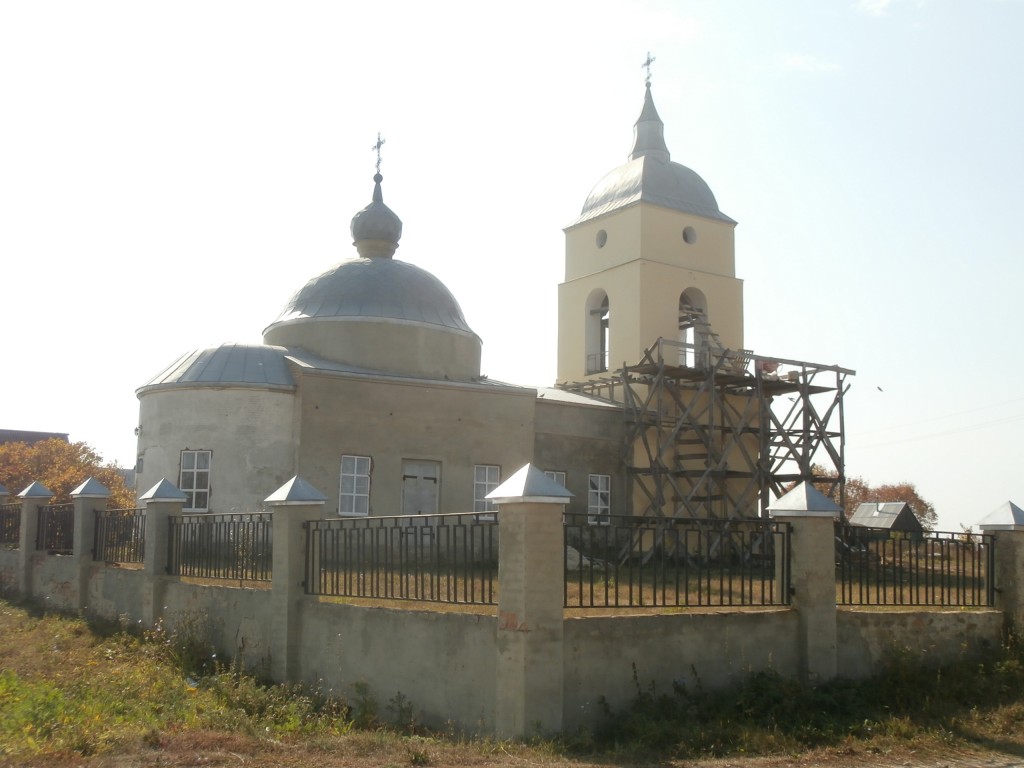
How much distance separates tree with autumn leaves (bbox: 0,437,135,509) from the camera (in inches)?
1373

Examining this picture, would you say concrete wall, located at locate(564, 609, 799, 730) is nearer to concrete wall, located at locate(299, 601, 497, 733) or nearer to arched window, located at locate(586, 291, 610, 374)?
concrete wall, located at locate(299, 601, 497, 733)

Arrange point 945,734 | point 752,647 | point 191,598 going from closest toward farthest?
point 945,734 → point 752,647 → point 191,598

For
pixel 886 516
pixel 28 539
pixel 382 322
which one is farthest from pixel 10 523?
pixel 886 516

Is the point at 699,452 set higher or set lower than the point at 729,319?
lower

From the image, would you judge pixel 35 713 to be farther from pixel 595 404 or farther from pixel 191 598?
pixel 595 404

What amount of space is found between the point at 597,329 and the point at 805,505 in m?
17.1

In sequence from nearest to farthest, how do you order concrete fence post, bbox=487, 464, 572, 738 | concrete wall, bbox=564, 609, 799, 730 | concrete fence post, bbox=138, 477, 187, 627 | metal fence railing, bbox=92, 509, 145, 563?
concrete fence post, bbox=487, 464, 572, 738, concrete wall, bbox=564, 609, 799, 730, concrete fence post, bbox=138, 477, 187, 627, metal fence railing, bbox=92, 509, 145, 563

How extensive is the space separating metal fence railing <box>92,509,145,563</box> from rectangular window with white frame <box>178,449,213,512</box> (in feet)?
6.16

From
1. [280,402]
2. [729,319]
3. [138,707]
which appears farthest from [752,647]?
[729,319]

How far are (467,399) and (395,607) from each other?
10637 millimetres

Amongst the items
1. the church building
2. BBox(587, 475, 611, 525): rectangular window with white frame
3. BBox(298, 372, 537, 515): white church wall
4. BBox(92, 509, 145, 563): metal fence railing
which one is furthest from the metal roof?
BBox(587, 475, 611, 525): rectangular window with white frame

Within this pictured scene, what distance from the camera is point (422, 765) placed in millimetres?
8055

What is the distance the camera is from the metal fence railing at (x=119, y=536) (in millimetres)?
15453

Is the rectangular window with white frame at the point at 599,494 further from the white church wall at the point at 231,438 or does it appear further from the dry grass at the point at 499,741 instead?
the dry grass at the point at 499,741
